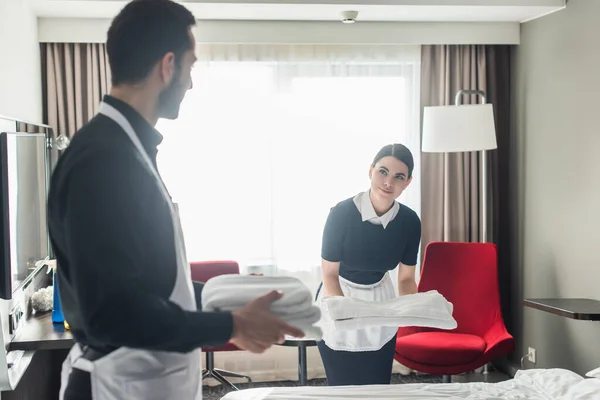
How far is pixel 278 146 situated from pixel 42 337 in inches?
91.4

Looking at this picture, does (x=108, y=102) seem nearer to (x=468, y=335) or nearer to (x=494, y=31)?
(x=468, y=335)

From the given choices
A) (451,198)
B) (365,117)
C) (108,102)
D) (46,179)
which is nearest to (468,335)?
(451,198)

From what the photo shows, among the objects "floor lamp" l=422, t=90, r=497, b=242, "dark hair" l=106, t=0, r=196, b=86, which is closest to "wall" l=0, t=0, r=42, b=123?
"dark hair" l=106, t=0, r=196, b=86

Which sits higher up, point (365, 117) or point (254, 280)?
point (365, 117)

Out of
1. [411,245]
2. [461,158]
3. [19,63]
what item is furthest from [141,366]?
[461,158]

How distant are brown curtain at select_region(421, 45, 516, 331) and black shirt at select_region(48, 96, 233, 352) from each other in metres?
3.85

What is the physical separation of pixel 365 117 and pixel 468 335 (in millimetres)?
1620

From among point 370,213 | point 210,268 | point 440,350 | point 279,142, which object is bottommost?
point 440,350

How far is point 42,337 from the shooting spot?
3.07 m

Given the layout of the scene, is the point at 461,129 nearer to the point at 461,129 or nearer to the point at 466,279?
the point at 461,129

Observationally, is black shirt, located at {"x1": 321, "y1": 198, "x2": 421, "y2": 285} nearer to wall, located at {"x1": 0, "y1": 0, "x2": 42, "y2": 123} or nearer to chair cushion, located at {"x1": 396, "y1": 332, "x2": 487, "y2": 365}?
chair cushion, located at {"x1": 396, "y1": 332, "x2": 487, "y2": 365}

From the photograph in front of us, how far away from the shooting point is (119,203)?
1.28 meters

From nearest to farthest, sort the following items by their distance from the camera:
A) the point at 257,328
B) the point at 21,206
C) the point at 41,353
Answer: the point at 257,328, the point at 21,206, the point at 41,353

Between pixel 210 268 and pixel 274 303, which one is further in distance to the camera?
pixel 210 268
